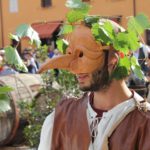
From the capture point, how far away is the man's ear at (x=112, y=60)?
6.90 feet

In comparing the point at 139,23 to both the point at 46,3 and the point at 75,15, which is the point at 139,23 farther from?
the point at 46,3

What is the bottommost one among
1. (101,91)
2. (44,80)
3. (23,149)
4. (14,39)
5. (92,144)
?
(23,149)

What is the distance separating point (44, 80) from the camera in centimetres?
590

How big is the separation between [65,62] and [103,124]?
10.5 inches

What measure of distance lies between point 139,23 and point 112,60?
0.17 metres

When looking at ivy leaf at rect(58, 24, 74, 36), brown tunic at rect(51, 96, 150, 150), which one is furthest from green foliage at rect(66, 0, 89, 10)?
brown tunic at rect(51, 96, 150, 150)

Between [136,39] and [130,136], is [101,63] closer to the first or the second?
[136,39]

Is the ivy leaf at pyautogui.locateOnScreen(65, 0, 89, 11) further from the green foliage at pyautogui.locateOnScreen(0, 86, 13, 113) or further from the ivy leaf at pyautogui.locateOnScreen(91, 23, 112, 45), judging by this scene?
the green foliage at pyautogui.locateOnScreen(0, 86, 13, 113)

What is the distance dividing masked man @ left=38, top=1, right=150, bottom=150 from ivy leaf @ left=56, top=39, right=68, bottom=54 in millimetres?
59

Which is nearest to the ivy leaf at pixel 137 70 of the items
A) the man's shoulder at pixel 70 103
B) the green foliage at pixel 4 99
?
the man's shoulder at pixel 70 103

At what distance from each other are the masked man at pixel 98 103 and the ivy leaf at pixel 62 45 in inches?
2.3

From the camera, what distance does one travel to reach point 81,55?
2.14 metres

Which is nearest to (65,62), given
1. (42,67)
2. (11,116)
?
(42,67)

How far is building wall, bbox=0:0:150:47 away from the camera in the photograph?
25.1 m
